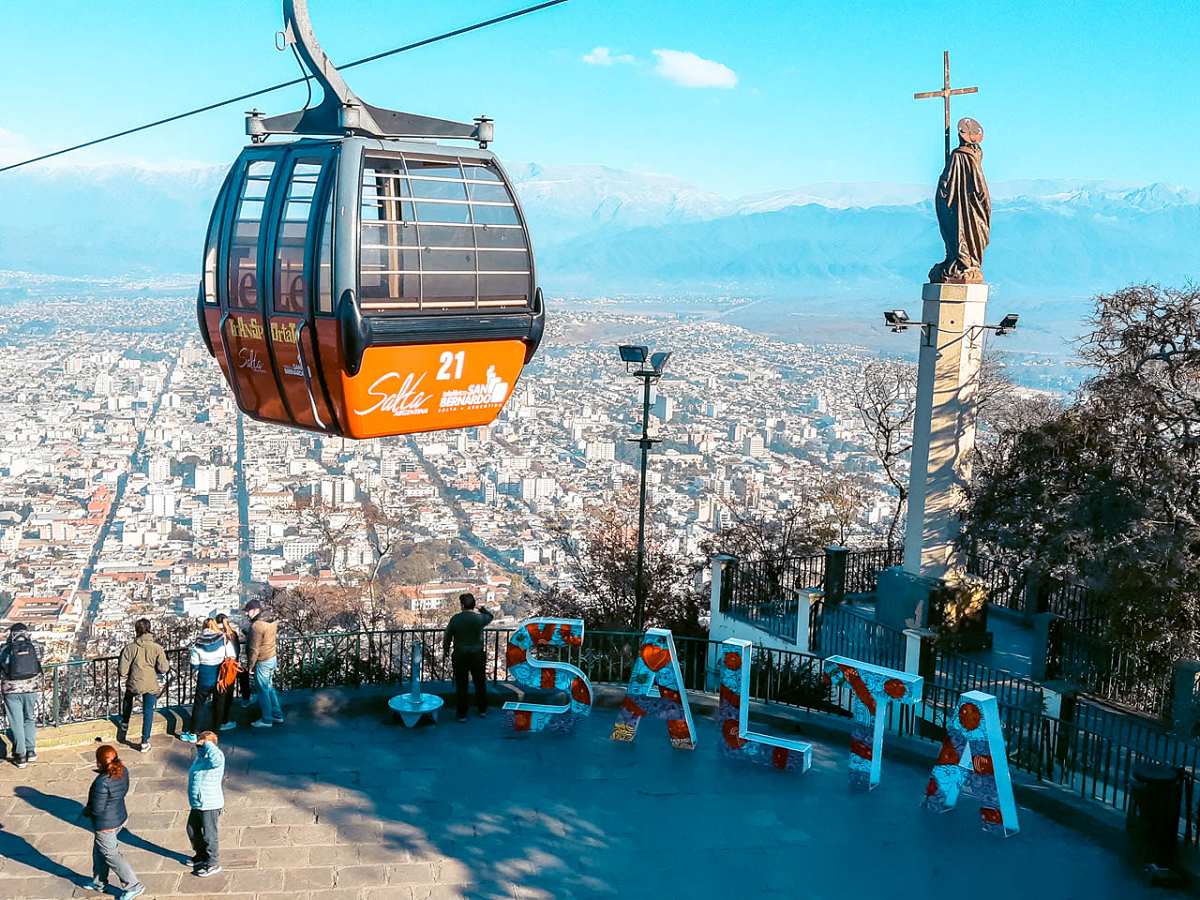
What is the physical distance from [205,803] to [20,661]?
2948 millimetres

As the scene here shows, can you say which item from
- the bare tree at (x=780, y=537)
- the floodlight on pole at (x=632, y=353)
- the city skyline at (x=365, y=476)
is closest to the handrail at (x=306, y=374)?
the floodlight on pole at (x=632, y=353)

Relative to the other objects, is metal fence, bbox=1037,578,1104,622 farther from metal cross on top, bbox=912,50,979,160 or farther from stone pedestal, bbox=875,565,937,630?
metal cross on top, bbox=912,50,979,160

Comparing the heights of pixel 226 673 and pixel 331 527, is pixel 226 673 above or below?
above

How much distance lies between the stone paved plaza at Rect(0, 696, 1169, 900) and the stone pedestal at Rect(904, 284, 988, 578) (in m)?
5.70

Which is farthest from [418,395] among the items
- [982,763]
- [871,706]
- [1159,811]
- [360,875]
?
[1159,811]

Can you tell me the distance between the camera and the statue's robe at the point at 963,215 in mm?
15336

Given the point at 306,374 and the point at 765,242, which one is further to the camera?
the point at 765,242

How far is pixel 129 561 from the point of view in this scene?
39.1 m

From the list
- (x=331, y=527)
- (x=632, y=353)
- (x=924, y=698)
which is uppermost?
(x=632, y=353)

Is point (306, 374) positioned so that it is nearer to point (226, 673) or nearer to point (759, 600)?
point (226, 673)

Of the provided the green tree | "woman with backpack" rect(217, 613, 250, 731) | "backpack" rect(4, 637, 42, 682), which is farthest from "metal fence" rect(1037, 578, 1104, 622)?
"backpack" rect(4, 637, 42, 682)

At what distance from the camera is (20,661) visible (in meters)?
9.55

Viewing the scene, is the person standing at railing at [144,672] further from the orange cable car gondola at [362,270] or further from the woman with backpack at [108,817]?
the orange cable car gondola at [362,270]

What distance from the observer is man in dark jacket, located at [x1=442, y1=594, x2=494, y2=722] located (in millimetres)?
10883
